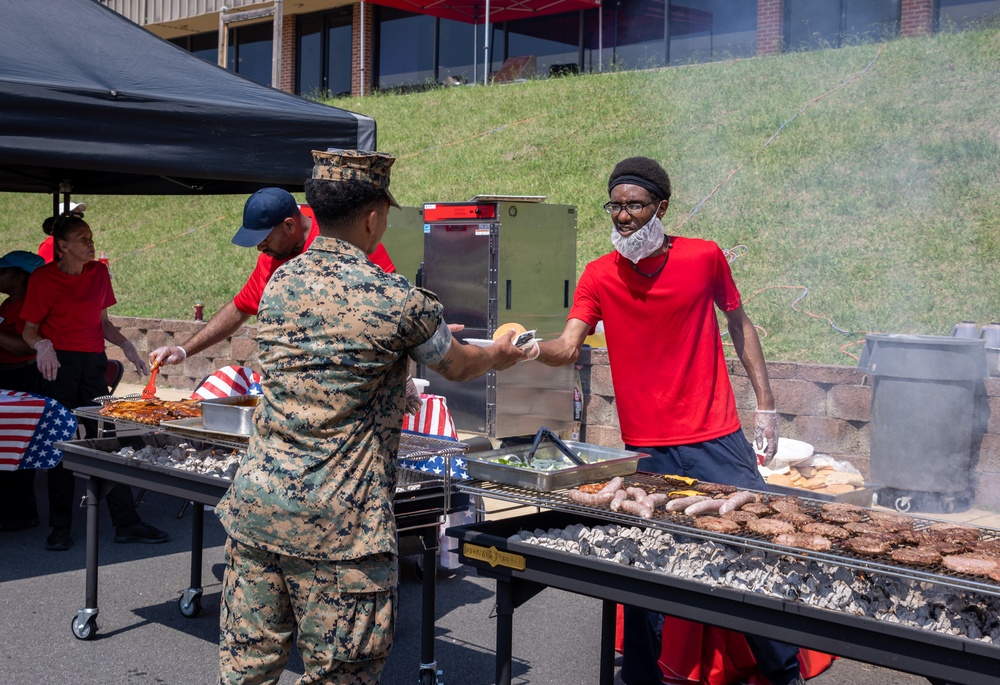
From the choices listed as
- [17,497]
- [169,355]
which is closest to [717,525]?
[169,355]

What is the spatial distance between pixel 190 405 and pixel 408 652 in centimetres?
191

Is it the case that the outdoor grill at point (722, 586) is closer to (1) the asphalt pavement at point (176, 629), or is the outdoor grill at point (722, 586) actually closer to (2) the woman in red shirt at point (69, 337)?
(1) the asphalt pavement at point (176, 629)

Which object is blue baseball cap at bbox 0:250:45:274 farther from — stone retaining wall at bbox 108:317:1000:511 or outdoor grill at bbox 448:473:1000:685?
outdoor grill at bbox 448:473:1000:685

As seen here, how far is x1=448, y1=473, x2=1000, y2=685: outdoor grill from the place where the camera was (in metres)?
2.58

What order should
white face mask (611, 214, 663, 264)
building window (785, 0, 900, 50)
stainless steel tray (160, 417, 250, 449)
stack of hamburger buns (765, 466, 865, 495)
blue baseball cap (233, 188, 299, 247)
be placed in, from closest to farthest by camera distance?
white face mask (611, 214, 663, 264) < stainless steel tray (160, 417, 250, 449) < blue baseball cap (233, 188, 299, 247) < stack of hamburger buns (765, 466, 865, 495) < building window (785, 0, 900, 50)

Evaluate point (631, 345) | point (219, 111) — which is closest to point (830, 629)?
point (631, 345)

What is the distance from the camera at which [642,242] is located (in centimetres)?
407

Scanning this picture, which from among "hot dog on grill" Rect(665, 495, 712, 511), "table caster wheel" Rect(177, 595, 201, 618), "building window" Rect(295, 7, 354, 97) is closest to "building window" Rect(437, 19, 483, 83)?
"building window" Rect(295, 7, 354, 97)

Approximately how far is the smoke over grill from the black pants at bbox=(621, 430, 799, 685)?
0.65 m

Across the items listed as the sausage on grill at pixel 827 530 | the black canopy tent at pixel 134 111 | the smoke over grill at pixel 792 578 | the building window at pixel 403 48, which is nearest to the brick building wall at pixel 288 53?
the building window at pixel 403 48

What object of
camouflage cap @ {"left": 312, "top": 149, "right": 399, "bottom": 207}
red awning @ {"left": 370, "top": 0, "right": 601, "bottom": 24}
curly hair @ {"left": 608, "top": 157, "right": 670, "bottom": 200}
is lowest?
camouflage cap @ {"left": 312, "top": 149, "right": 399, "bottom": 207}

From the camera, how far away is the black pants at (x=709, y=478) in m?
4.09

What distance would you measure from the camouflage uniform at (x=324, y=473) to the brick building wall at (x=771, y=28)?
692 inches

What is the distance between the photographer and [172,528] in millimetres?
7512
